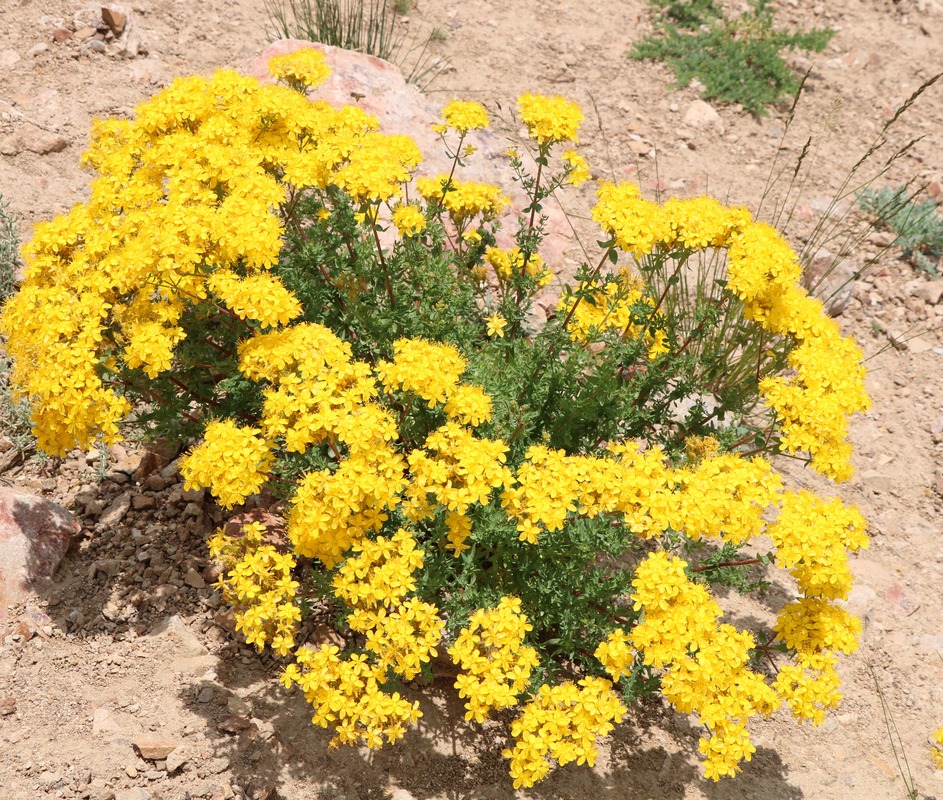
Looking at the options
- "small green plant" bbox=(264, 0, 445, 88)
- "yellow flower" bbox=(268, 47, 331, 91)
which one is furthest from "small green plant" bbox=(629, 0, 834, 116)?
"yellow flower" bbox=(268, 47, 331, 91)

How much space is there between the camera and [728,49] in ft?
32.3

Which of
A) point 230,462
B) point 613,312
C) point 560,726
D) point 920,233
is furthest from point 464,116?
point 920,233

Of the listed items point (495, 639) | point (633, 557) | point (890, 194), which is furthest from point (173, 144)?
point (890, 194)

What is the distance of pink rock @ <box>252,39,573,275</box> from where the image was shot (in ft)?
23.9

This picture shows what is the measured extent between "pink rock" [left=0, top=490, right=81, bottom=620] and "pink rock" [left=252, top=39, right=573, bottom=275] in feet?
13.1

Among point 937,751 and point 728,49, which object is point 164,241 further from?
point 728,49

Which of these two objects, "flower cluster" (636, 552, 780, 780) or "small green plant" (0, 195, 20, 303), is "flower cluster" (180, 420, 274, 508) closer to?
"flower cluster" (636, 552, 780, 780)

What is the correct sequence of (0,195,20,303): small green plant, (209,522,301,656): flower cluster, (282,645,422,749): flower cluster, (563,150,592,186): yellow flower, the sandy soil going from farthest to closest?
(0,195,20,303): small green plant < (563,150,592,186): yellow flower < the sandy soil < (209,522,301,656): flower cluster < (282,645,422,749): flower cluster

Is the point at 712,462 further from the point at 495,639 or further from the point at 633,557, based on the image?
the point at 633,557

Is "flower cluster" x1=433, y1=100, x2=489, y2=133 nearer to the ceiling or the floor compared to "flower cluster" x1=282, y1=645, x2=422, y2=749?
nearer to the ceiling

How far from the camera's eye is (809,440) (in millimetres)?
4211

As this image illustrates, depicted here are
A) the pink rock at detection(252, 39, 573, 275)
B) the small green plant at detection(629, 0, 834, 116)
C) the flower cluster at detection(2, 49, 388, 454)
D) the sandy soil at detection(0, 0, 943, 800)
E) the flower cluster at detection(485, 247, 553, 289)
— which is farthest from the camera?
the small green plant at detection(629, 0, 834, 116)

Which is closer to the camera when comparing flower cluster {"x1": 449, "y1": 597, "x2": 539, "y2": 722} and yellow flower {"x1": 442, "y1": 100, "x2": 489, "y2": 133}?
flower cluster {"x1": 449, "y1": 597, "x2": 539, "y2": 722}

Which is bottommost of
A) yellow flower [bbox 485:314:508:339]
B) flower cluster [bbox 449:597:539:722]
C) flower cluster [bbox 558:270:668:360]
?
flower cluster [bbox 449:597:539:722]
